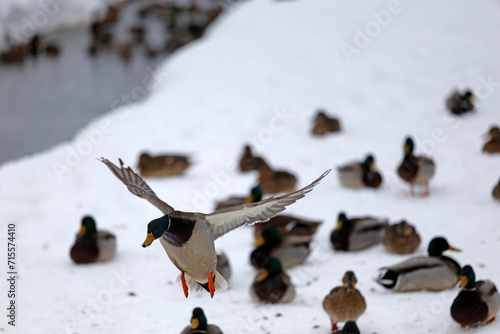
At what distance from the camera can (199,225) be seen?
3.30m

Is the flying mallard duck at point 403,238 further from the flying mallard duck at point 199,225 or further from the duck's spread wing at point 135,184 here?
the duck's spread wing at point 135,184

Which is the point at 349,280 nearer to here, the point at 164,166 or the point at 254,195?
the point at 254,195

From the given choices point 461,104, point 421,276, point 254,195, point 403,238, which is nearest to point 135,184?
point 421,276

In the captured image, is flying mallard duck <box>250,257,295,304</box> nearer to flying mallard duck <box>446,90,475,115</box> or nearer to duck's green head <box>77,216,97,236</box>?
duck's green head <box>77,216,97,236</box>

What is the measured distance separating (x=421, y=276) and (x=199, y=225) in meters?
2.45

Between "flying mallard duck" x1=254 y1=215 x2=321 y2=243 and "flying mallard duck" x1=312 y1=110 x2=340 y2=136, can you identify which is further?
"flying mallard duck" x1=312 y1=110 x2=340 y2=136

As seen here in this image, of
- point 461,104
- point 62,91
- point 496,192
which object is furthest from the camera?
point 62,91

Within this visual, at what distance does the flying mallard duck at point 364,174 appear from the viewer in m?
7.77

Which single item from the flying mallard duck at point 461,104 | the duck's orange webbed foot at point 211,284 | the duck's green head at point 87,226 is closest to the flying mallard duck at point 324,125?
the flying mallard duck at point 461,104

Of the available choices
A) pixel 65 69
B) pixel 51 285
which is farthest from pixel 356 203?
pixel 65 69

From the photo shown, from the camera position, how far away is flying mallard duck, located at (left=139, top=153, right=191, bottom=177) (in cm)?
837

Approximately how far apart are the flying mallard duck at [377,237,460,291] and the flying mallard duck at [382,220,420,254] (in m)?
0.73

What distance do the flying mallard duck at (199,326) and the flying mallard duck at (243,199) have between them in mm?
2484

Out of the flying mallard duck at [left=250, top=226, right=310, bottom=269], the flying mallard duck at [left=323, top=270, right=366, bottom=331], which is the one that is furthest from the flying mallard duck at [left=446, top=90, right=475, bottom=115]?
the flying mallard duck at [left=323, top=270, right=366, bottom=331]
